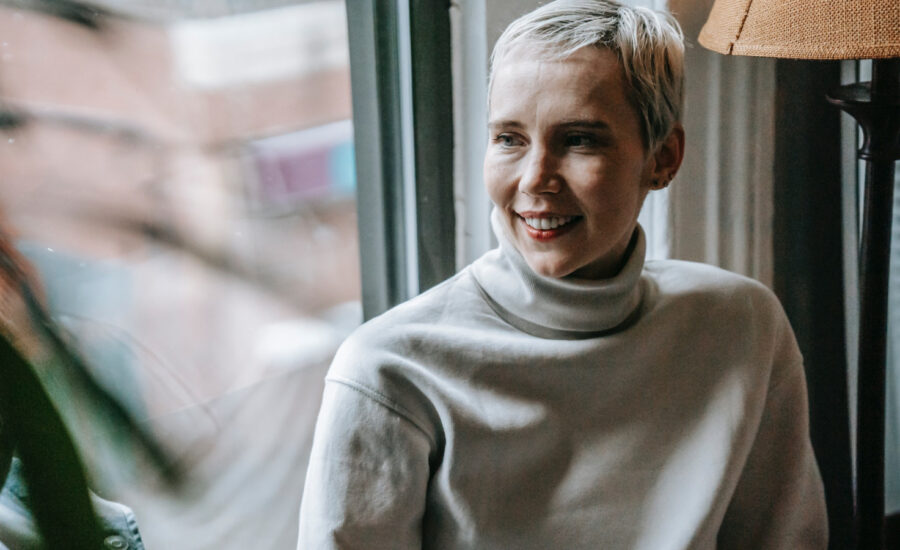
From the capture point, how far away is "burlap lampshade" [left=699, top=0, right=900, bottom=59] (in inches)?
40.3

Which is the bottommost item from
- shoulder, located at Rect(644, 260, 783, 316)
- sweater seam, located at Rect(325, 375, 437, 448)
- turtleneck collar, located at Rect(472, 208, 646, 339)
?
sweater seam, located at Rect(325, 375, 437, 448)

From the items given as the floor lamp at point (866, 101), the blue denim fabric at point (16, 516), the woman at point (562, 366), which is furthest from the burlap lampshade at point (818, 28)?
the blue denim fabric at point (16, 516)

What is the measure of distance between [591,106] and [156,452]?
0.70 m

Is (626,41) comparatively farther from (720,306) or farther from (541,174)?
(720,306)

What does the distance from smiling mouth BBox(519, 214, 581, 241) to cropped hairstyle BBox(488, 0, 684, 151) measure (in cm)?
14

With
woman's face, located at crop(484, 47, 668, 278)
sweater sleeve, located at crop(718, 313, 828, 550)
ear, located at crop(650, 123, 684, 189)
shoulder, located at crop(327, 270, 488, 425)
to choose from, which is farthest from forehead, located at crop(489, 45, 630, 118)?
sweater sleeve, located at crop(718, 313, 828, 550)

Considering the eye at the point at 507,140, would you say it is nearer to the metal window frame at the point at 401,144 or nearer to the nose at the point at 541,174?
the nose at the point at 541,174

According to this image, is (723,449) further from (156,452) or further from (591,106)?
(156,452)

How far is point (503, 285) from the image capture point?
3.69 feet

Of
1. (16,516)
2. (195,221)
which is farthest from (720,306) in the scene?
(16,516)

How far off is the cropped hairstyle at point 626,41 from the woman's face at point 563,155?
0.01 metres

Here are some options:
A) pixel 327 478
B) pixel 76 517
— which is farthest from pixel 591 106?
pixel 76 517

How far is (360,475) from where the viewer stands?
1005mm

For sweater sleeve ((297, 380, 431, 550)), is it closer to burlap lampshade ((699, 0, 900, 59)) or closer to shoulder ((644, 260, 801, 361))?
shoulder ((644, 260, 801, 361))
